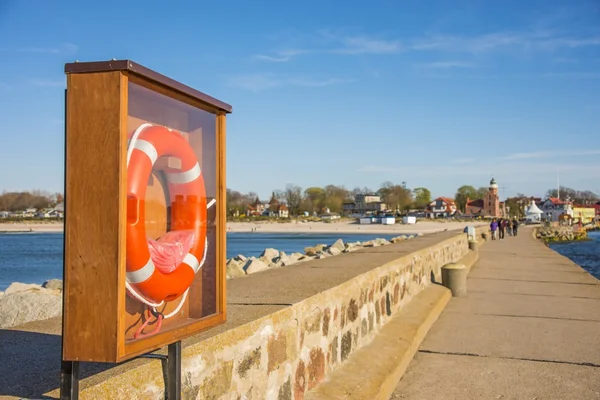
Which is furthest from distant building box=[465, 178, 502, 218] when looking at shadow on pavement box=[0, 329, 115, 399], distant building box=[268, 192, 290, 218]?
shadow on pavement box=[0, 329, 115, 399]

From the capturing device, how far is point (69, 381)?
2232 millimetres

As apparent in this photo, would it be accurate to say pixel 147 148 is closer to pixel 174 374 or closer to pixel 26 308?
pixel 174 374

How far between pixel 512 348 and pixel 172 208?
5.40 meters

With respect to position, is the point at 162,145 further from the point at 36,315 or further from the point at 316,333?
the point at 36,315

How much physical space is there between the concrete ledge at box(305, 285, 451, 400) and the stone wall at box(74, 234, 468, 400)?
0.29 feet

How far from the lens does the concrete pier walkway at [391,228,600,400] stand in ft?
17.9

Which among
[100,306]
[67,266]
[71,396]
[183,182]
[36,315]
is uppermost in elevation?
[183,182]

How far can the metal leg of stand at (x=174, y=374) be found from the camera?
2600 millimetres

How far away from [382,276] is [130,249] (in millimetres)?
4612

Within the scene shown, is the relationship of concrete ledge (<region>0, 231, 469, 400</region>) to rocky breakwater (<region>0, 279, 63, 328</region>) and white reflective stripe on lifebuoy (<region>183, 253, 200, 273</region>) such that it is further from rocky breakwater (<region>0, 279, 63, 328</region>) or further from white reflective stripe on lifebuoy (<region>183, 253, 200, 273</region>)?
rocky breakwater (<region>0, 279, 63, 328</region>)

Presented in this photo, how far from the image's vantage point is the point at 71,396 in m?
2.20

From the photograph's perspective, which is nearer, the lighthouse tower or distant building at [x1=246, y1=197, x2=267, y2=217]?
the lighthouse tower

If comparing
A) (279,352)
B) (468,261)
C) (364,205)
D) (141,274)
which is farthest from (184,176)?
(364,205)

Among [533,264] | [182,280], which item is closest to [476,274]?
[533,264]
